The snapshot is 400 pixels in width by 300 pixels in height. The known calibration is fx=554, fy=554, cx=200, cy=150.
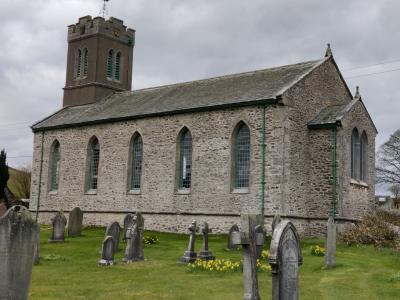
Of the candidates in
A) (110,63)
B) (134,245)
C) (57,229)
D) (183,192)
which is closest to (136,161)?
(183,192)

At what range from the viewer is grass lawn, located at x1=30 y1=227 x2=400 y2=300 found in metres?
A: 12.0

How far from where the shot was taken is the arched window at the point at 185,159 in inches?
1085

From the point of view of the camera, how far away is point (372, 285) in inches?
512

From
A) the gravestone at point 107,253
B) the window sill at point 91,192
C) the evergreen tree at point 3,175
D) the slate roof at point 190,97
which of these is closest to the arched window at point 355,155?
the slate roof at point 190,97

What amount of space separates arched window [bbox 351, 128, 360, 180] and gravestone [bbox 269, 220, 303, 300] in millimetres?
18739

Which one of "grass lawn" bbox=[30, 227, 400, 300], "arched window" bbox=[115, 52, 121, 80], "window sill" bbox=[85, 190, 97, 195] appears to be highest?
"arched window" bbox=[115, 52, 121, 80]

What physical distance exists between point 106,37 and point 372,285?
29.9m

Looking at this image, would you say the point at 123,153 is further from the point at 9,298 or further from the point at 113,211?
the point at 9,298

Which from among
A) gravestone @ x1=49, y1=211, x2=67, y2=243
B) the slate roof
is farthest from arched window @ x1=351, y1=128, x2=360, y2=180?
gravestone @ x1=49, y1=211, x2=67, y2=243

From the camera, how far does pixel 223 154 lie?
25969mm

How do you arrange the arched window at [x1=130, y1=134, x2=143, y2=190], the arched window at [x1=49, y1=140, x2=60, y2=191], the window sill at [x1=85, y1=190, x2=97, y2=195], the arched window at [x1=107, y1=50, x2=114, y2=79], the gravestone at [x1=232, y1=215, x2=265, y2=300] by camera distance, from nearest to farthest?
the gravestone at [x1=232, y1=215, x2=265, y2=300] → the arched window at [x1=130, y1=134, x2=143, y2=190] → the window sill at [x1=85, y1=190, x2=97, y2=195] → the arched window at [x1=49, y1=140, x2=60, y2=191] → the arched window at [x1=107, y1=50, x2=114, y2=79]

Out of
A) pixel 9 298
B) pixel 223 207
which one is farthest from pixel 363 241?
pixel 9 298

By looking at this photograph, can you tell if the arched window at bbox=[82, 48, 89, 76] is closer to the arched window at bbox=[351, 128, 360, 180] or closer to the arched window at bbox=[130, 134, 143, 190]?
the arched window at bbox=[130, 134, 143, 190]

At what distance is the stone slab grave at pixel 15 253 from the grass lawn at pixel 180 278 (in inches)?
167
